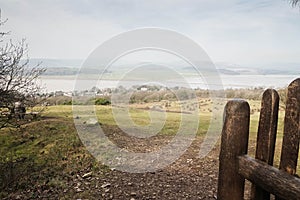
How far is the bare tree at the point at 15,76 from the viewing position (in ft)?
15.4

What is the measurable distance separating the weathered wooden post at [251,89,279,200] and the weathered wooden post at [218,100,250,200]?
10 centimetres

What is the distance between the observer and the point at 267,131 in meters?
1.67

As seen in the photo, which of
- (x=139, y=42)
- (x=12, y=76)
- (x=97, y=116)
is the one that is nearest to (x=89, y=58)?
(x=139, y=42)

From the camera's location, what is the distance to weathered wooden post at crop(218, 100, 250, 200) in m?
1.77

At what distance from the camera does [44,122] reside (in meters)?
7.69

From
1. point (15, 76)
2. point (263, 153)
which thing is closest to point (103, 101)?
point (15, 76)

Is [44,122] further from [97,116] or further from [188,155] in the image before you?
[188,155]

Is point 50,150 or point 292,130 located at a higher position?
point 292,130

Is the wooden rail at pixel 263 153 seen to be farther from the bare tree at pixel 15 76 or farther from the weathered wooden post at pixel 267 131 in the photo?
the bare tree at pixel 15 76

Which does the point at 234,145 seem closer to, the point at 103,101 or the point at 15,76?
the point at 15,76

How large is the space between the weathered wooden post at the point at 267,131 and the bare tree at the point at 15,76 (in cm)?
428

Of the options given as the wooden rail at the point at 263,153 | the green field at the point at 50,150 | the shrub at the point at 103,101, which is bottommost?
the green field at the point at 50,150

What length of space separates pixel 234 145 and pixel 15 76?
14.0 feet

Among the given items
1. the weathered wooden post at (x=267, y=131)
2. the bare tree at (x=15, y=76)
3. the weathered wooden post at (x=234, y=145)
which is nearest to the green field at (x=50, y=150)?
the bare tree at (x=15, y=76)
